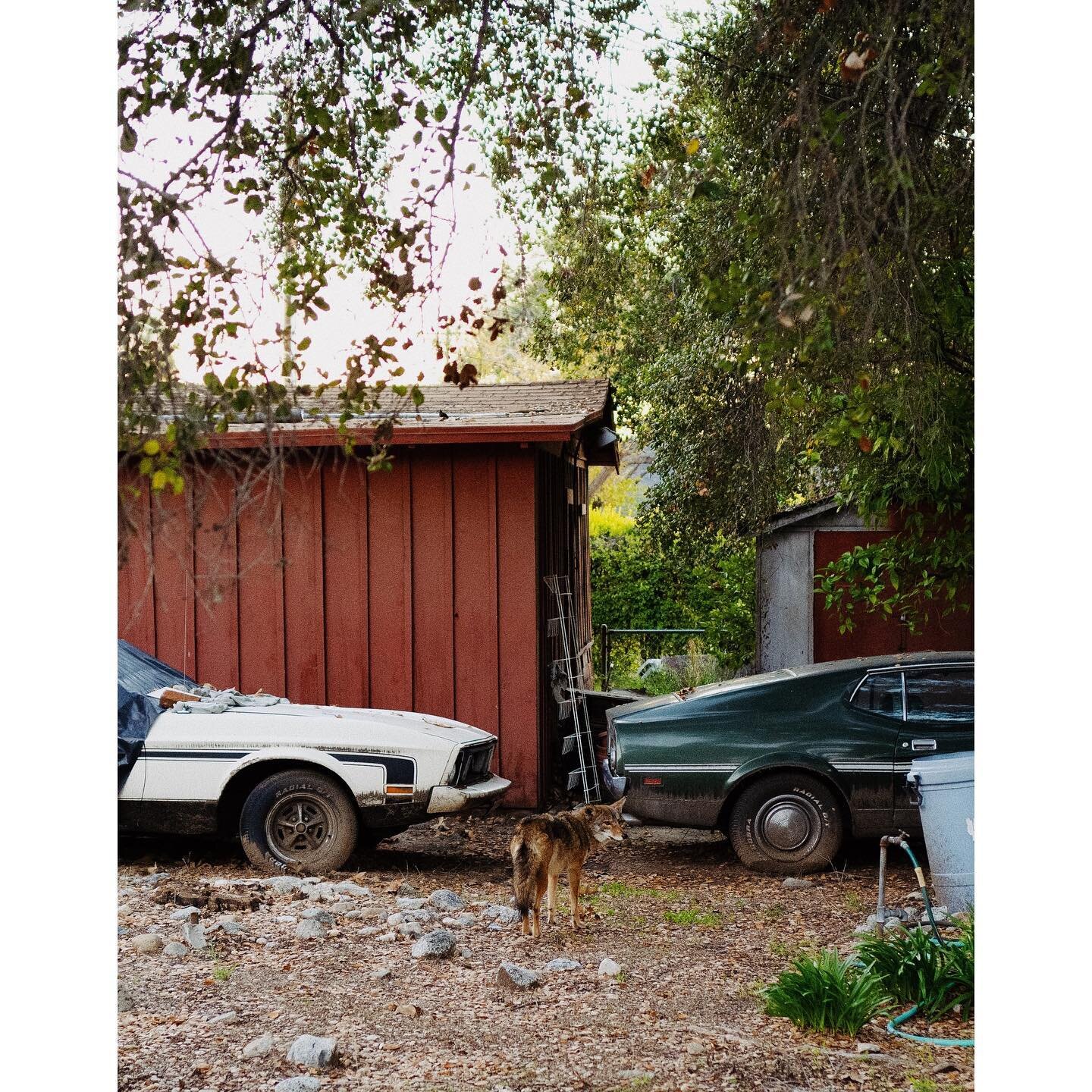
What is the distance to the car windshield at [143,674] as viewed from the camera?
7488 mm

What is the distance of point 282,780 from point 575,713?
3.46 metres

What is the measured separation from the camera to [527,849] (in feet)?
20.0

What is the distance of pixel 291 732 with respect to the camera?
716 cm

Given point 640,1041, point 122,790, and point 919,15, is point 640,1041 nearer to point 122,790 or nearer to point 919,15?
point 122,790

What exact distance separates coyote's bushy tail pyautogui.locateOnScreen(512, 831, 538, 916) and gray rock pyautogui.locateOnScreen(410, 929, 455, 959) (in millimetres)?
429

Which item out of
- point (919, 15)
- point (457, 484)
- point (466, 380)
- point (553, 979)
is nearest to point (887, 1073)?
point (553, 979)

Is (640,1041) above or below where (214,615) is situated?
below

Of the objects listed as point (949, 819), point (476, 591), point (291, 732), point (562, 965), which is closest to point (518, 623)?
point (476, 591)

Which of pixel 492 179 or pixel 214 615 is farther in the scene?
pixel 214 615

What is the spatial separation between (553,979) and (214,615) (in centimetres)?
553

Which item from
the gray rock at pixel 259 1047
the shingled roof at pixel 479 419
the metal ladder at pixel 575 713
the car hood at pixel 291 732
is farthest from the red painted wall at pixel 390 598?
the gray rock at pixel 259 1047

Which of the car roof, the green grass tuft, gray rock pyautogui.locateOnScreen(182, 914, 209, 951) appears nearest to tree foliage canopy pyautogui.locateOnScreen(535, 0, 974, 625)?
the car roof

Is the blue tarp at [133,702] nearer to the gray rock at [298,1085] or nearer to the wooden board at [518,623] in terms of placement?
the wooden board at [518,623]

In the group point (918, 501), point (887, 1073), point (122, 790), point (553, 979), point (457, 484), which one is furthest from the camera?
point (457, 484)
